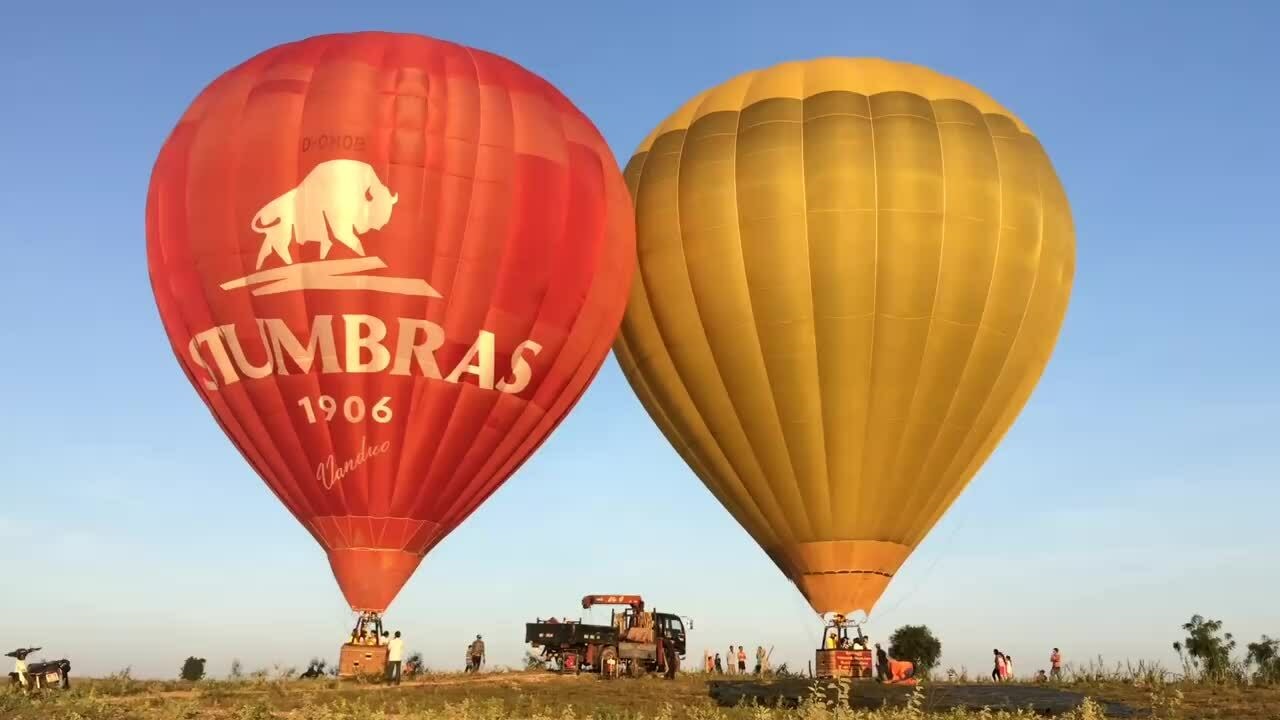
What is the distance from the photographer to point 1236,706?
78.3ft

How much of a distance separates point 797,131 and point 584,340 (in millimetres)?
8421

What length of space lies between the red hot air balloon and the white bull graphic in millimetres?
45

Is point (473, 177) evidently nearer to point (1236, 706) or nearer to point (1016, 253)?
point (1016, 253)

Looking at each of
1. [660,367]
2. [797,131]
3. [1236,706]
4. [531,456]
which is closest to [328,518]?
[531,456]

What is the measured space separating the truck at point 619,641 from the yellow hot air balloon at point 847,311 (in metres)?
3.81

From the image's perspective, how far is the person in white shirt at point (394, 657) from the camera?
28.4m

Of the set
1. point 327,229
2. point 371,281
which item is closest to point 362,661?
point 371,281

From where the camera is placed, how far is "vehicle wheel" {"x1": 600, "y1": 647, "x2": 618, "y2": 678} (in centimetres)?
3416

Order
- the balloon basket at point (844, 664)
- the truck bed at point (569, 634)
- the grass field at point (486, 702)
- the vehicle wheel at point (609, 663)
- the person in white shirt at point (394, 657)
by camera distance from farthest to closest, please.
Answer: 1. the truck bed at point (569, 634)
2. the vehicle wheel at point (609, 663)
3. the balloon basket at point (844, 664)
4. the person in white shirt at point (394, 657)
5. the grass field at point (486, 702)

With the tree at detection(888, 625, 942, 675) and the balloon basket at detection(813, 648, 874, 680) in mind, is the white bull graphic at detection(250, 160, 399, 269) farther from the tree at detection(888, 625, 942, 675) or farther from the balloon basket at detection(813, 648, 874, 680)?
the tree at detection(888, 625, 942, 675)
